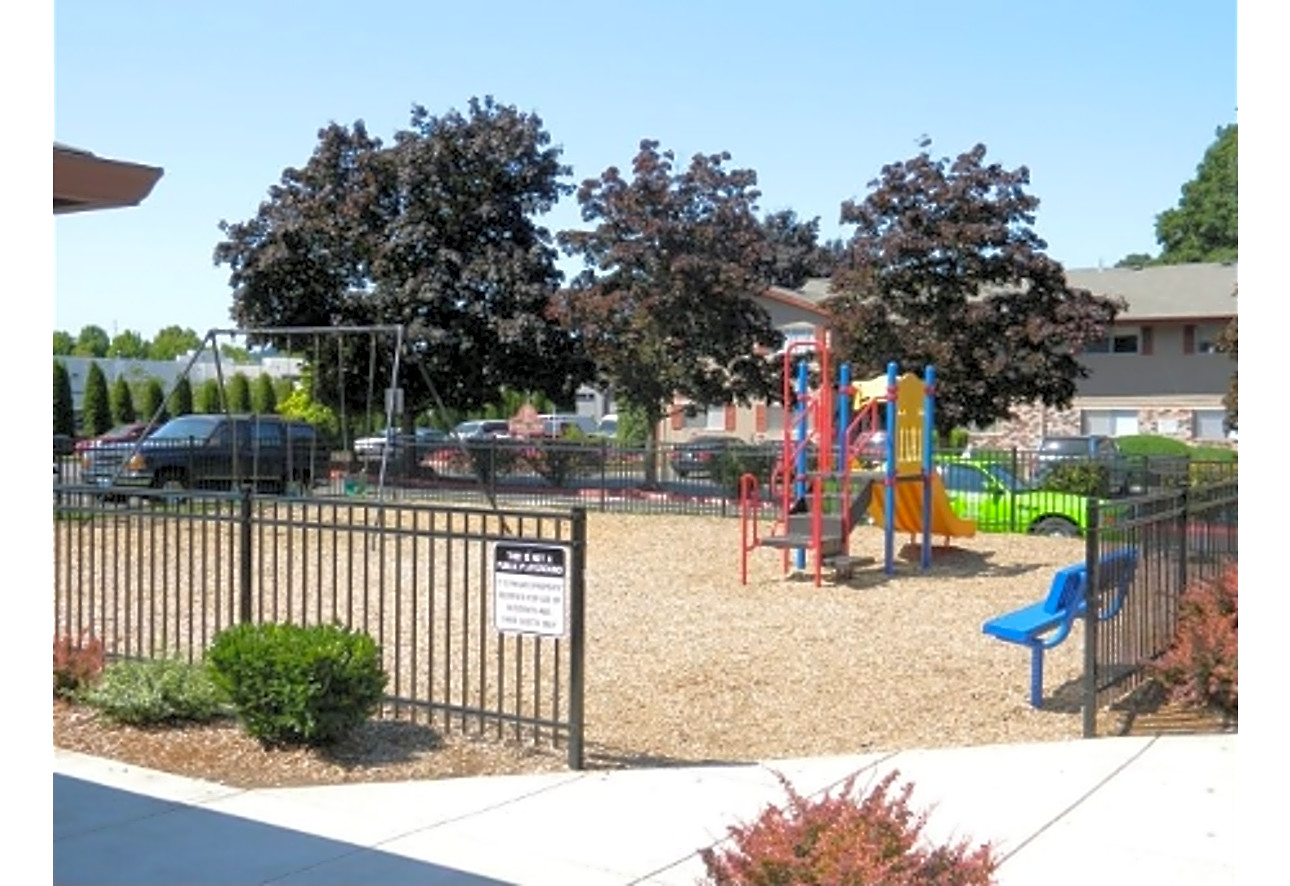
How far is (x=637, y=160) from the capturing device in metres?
30.2

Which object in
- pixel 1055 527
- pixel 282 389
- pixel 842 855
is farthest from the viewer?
pixel 282 389

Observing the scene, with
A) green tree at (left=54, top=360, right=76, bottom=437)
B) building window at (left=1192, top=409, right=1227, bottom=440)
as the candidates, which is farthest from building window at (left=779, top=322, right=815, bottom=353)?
green tree at (left=54, top=360, right=76, bottom=437)

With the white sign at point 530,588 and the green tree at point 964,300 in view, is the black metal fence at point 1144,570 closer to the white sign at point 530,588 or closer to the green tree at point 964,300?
the white sign at point 530,588

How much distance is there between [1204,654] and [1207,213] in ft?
214

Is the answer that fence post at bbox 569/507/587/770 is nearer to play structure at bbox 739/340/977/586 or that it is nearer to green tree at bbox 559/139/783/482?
play structure at bbox 739/340/977/586

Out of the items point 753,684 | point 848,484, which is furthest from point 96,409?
point 753,684

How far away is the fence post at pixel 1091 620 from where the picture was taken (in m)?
8.02

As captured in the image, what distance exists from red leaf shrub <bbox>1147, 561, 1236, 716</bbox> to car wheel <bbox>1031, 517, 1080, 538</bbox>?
10.9 metres

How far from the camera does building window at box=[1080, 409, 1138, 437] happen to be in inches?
1849

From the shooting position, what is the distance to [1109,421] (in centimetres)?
4741

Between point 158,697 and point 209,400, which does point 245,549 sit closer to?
point 158,697
